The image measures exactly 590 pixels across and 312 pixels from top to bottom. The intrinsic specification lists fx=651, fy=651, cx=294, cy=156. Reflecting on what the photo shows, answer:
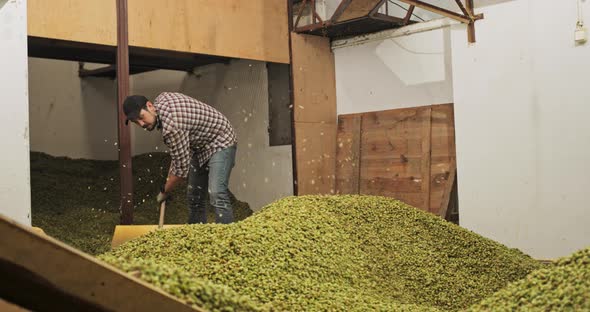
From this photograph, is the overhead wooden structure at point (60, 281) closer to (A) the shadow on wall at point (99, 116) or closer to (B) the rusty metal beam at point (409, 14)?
(B) the rusty metal beam at point (409, 14)

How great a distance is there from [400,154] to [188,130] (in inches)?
93.9

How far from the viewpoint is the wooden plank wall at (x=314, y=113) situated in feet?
20.2

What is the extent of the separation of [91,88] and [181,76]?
1.05 metres

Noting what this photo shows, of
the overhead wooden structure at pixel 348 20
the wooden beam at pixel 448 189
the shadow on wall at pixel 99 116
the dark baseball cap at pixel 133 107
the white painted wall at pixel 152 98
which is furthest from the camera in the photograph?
the shadow on wall at pixel 99 116

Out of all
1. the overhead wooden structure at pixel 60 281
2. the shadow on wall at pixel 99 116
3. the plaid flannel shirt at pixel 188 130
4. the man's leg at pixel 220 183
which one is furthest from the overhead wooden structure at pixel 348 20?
the overhead wooden structure at pixel 60 281

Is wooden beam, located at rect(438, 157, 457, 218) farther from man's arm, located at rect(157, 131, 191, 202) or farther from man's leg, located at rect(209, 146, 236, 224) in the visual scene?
man's arm, located at rect(157, 131, 191, 202)

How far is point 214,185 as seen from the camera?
4176 mm

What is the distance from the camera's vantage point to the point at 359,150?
6.16 meters

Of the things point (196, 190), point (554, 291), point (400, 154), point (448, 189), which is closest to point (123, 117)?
point (196, 190)

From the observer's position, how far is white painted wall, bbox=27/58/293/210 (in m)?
6.53

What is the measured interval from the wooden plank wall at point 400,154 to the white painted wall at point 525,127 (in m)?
0.35

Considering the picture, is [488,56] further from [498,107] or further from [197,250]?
[197,250]

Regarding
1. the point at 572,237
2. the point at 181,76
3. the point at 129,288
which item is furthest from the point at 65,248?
the point at 181,76

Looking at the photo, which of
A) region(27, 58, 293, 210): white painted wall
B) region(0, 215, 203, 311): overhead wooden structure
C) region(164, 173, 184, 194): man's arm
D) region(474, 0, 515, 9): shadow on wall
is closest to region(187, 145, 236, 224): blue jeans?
region(164, 173, 184, 194): man's arm
